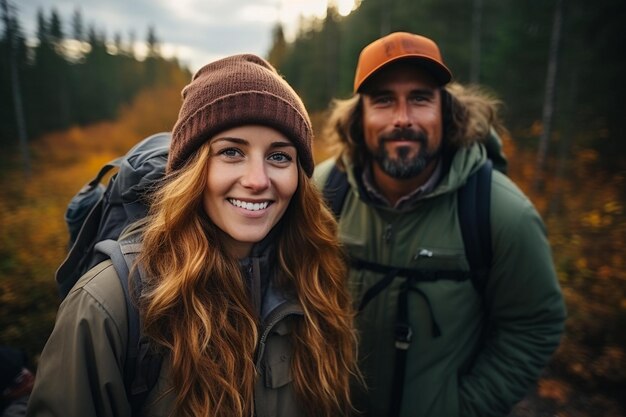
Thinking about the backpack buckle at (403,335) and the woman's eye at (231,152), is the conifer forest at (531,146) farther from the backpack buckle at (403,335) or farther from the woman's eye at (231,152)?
the backpack buckle at (403,335)

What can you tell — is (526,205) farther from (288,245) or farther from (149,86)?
(149,86)

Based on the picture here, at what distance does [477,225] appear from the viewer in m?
2.23

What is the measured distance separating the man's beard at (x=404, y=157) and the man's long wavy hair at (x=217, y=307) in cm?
75

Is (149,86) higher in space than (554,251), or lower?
higher

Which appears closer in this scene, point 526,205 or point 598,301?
point 526,205

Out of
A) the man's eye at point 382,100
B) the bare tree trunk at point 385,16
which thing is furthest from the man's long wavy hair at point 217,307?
the bare tree trunk at point 385,16

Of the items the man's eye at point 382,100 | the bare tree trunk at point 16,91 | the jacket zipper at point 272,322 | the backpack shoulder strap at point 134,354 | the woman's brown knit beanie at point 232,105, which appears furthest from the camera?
the bare tree trunk at point 16,91

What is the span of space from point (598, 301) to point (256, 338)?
640cm

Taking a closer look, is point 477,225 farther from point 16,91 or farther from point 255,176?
point 16,91

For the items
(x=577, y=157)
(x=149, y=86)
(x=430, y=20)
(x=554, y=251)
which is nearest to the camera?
(x=554, y=251)

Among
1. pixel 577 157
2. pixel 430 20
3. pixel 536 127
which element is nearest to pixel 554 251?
pixel 577 157

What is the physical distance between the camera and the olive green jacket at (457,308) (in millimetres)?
2234

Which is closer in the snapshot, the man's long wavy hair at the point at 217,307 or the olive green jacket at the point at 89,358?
the olive green jacket at the point at 89,358

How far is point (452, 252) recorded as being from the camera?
2.22 m
